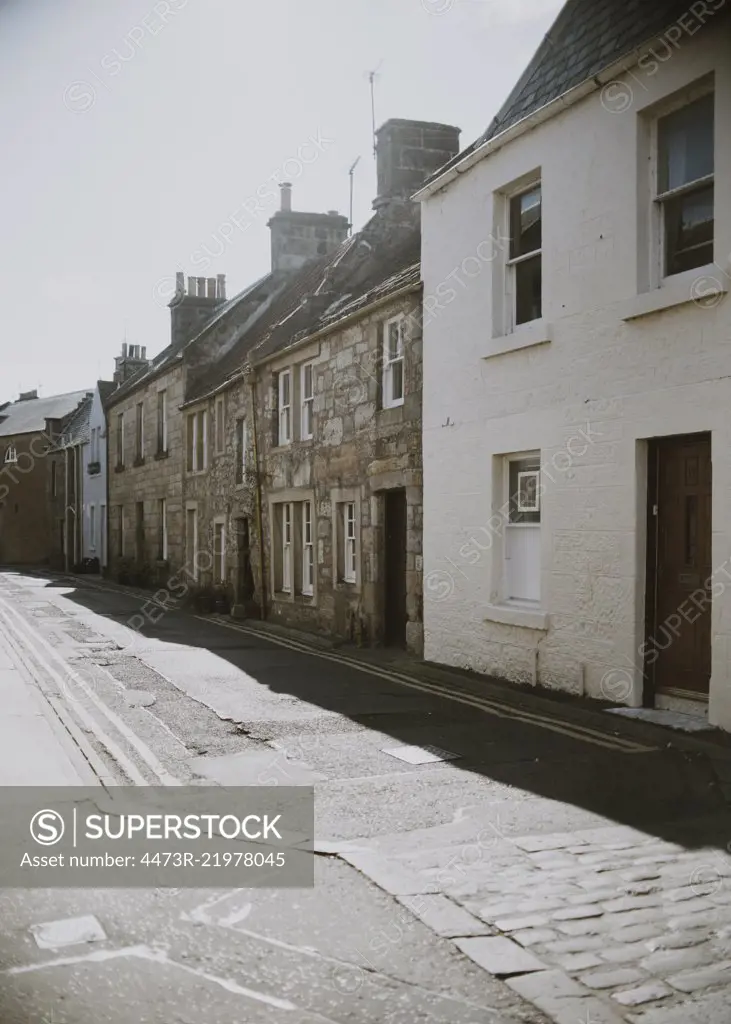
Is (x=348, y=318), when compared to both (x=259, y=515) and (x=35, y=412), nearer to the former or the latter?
(x=259, y=515)

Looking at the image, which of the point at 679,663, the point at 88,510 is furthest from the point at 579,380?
the point at 88,510

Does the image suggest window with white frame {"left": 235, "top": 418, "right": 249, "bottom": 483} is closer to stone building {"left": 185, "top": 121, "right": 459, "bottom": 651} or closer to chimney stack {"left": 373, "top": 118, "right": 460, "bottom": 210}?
stone building {"left": 185, "top": 121, "right": 459, "bottom": 651}

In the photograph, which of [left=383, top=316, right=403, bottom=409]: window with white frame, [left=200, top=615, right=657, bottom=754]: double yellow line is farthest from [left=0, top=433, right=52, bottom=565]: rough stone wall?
[left=383, top=316, right=403, bottom=409]: window with white frame

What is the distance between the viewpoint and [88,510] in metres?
43.8

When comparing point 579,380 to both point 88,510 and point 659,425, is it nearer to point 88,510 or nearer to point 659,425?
point 659,425

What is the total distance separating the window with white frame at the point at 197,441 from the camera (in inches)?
1040

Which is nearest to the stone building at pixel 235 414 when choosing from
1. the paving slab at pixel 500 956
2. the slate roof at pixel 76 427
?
the paving slab at pixel 500 956

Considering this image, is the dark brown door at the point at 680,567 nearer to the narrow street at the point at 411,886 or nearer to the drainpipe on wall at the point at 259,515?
the narrow street at the point at 411,886

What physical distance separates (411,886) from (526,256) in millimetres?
8469

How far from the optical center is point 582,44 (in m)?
10.9

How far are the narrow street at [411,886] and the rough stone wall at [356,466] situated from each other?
4780 millimetres

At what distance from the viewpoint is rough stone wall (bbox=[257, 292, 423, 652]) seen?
47.1 feet

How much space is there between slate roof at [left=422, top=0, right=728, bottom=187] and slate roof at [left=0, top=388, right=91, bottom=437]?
4748cm

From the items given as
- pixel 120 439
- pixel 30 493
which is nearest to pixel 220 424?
pixel 120 439
